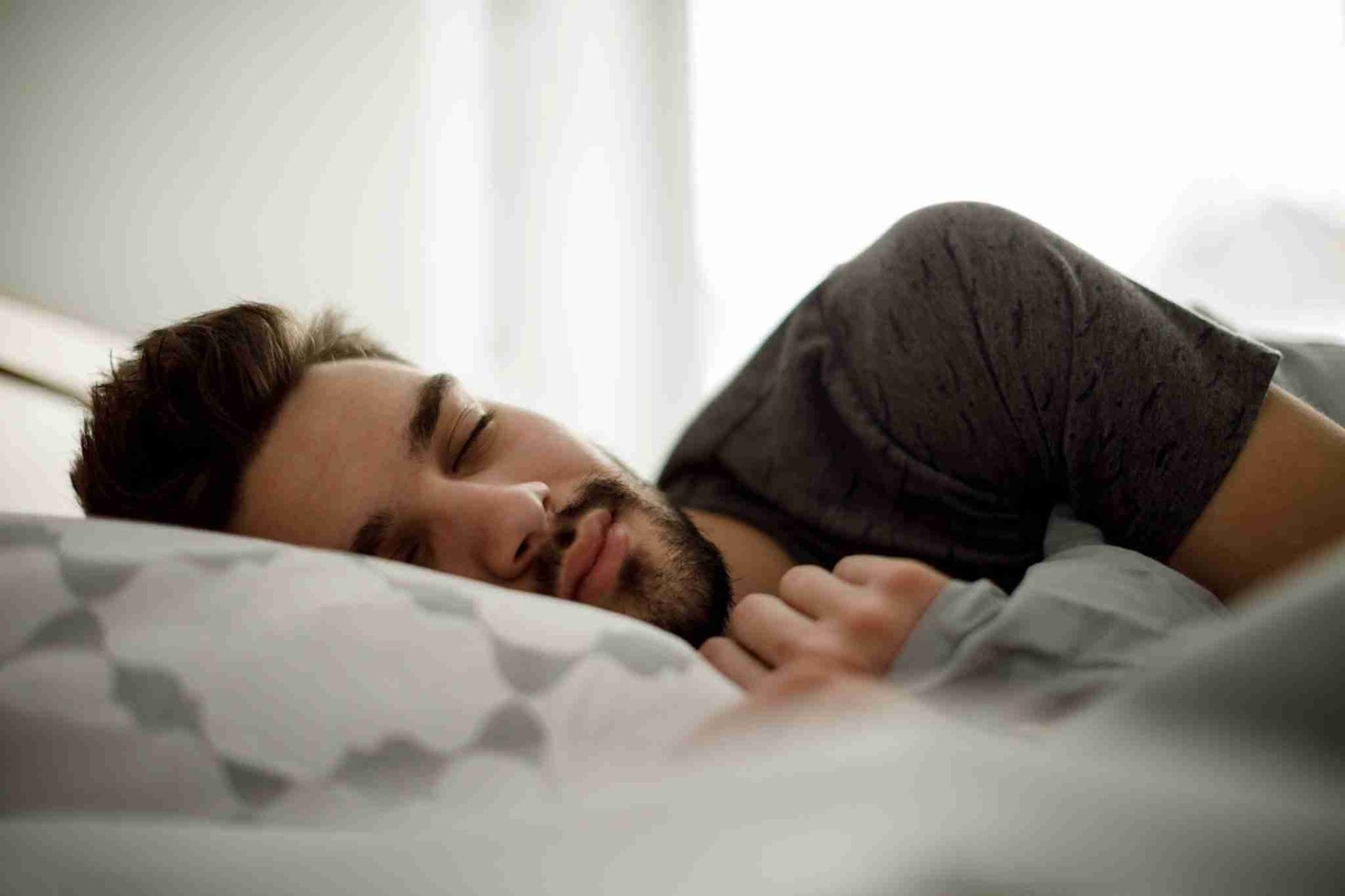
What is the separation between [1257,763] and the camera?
25 cm

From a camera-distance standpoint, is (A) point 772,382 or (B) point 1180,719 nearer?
(B) point 1180,719

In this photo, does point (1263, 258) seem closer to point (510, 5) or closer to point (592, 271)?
point (592, 271)

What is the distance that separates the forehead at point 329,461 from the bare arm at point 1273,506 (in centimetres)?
68

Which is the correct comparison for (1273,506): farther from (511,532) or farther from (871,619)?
(511,532)

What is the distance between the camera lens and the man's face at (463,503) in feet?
2.38

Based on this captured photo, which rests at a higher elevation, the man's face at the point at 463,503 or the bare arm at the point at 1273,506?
the bare arm at the point at 1273,506

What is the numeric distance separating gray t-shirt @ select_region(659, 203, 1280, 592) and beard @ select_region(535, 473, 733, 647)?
0.16 metres

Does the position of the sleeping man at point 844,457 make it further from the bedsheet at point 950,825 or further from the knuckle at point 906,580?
the bedsheet at point 950,825

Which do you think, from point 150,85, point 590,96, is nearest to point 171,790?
point 150,85

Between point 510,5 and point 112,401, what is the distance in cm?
175

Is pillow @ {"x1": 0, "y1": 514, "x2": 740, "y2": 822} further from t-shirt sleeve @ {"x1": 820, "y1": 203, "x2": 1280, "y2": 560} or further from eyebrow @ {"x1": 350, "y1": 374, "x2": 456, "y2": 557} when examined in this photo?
t-shirt sleeve @ {"x1": 820, "y1": 203, "x2": 1280, "y2": 560}

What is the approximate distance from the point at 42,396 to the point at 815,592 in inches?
42.6

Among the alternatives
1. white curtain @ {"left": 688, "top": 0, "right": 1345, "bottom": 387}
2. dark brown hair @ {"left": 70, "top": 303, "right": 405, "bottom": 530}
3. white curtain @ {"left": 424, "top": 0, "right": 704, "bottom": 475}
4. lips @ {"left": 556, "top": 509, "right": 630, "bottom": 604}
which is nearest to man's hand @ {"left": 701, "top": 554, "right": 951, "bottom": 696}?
lips @ {"left": 556, "top": 509, "right": 630, "bottom": 604}

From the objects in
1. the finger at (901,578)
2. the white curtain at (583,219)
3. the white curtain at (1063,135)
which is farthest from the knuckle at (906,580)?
the white curtain at (583,219)
